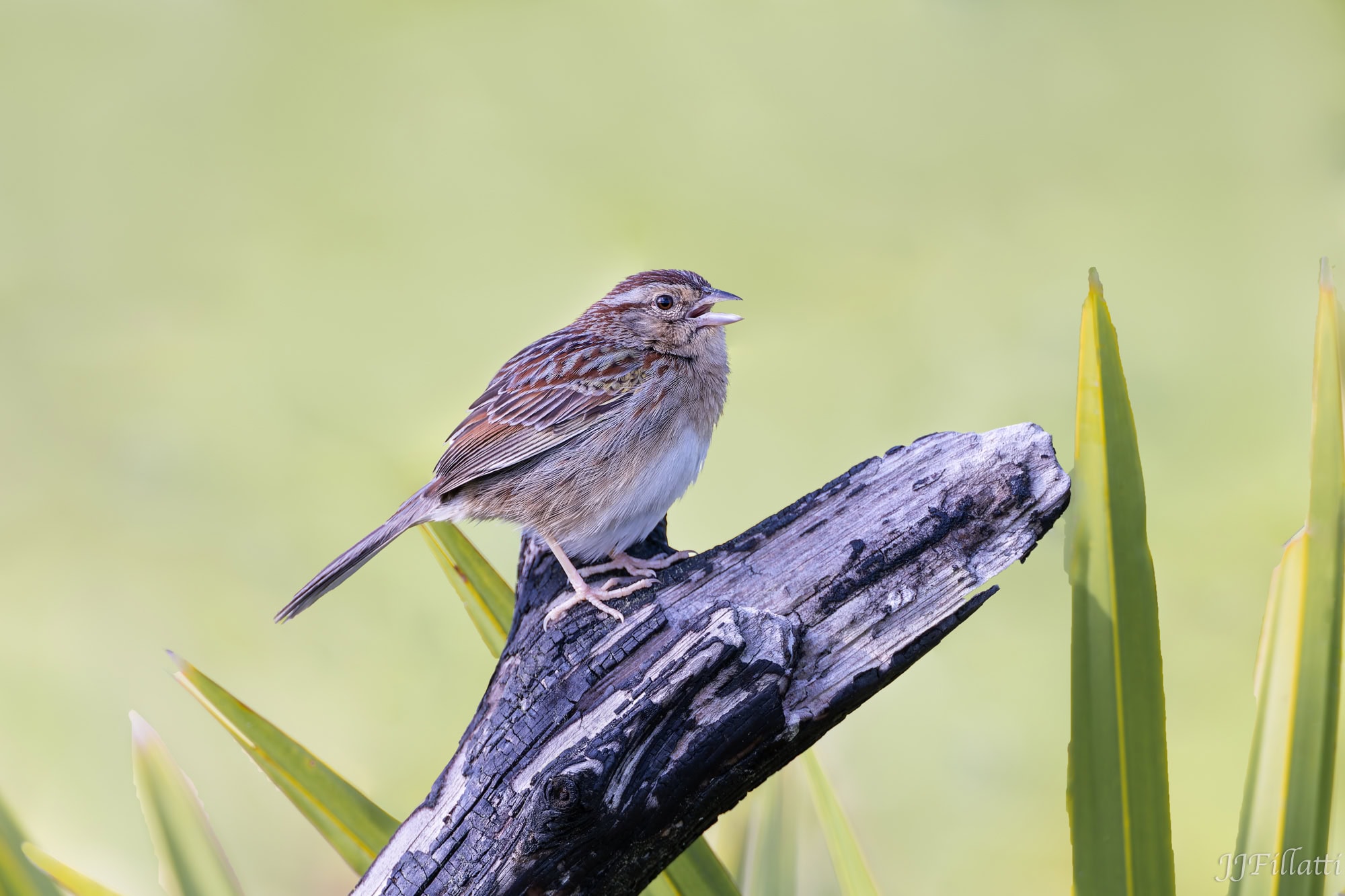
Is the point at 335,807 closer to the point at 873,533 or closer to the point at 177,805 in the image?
the point at 177,805

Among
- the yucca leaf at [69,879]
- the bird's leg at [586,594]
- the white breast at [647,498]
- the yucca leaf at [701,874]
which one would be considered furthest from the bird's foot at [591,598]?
the yucca leaf at [69,879]

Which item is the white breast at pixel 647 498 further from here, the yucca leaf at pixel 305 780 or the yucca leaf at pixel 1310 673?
the yucca leaf at pixel 1310 673

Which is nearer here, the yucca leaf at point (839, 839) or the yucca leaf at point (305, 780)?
the yucca leaf at point (305, 780)

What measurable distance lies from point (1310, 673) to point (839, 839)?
57.4 inches

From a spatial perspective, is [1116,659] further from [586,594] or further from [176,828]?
[176,828]

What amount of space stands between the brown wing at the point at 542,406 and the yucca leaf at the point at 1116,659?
139 cm

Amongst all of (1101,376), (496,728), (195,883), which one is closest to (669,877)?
(496,728)

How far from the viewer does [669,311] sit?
3.46 metres

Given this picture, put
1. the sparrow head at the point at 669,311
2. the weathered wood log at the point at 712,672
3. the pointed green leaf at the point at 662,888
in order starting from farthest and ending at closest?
the sparrow head at the point at 669,311, the pointed green leaf at the point at 662,888, the weathered wood log at the point at 712,672

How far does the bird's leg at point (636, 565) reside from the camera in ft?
10.0

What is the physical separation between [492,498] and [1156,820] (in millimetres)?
2111

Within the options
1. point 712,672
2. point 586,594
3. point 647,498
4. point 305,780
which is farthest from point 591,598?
point 305,780

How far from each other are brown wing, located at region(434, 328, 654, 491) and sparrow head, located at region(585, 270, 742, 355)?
0.13 m

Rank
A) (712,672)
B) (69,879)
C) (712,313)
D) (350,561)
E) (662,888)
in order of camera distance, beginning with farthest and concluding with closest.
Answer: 1. (712,313)
2. (350,561)
3. (662,888)
4. (69,879)
5. (712,672)
